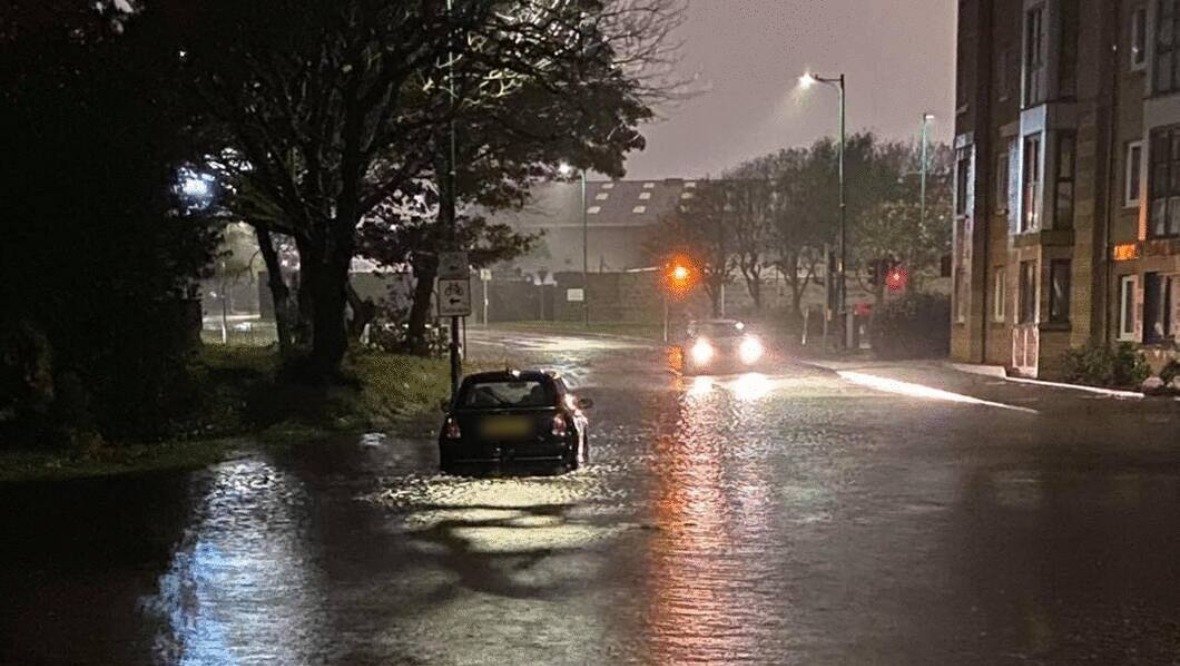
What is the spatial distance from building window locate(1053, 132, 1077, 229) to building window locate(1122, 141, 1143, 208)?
1546mm

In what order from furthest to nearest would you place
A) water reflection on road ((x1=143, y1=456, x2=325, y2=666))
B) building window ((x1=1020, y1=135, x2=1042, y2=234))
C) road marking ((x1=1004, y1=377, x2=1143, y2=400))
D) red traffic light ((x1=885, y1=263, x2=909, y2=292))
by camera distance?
red traffic light ((x1=885, y1=263, x2=909, y2=292)), building window ((x1=1020, y1=135, x2=1042, y2=234)), road marking ((x1=1004, y1=377, x2=1143, y2=400)), water reflection on road ((x1=143, y1=456, x2=325, y2=666))

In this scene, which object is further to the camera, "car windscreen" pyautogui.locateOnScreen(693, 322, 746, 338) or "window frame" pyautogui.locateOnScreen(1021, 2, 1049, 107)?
"car windscreen" pyautogui.locateOnScreen(693, 322, 746, 338)

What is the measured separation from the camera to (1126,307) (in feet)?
94.5

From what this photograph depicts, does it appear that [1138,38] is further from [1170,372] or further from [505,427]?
[505,427]

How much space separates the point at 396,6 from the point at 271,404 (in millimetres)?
6910

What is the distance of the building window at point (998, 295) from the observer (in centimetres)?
3400

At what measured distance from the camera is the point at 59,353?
16.2m

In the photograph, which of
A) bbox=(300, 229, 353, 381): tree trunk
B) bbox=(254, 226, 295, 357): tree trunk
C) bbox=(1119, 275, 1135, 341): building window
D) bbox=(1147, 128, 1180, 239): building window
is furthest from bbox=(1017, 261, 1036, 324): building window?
bbox=(254, 226, 295, 357): tree trunk

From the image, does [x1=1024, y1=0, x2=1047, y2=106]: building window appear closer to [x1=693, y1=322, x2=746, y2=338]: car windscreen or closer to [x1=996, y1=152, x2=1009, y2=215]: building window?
[x1=996, y1=152, x2=1009, y2=215]: building window

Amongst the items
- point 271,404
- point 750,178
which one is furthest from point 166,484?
point 750,178

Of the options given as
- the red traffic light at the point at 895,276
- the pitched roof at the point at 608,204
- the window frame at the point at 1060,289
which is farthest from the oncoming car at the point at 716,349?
the pitched roof at the point at 608,204

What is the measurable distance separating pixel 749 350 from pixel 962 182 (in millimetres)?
8671

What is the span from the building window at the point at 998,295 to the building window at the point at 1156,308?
6.15 m

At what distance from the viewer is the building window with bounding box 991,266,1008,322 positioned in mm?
34000
